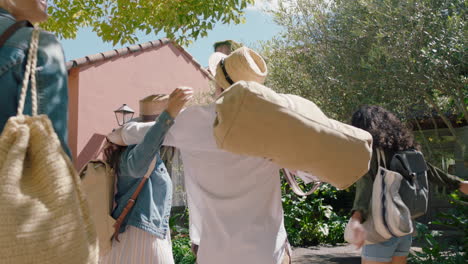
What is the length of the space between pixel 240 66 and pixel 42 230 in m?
1.39

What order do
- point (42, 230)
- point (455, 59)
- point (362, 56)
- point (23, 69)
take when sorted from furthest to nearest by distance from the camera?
point (362, 56)
point (455, 59)
point (23, 69)
point (42, 230)

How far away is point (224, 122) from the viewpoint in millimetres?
1713

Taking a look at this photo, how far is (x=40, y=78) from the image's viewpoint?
1475 millimetres

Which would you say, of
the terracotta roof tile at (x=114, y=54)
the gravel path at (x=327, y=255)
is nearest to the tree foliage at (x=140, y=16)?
the terracotta roof tile at (x=114, y=54)

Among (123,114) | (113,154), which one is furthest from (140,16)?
(113,154)

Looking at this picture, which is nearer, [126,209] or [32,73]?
[32,73]

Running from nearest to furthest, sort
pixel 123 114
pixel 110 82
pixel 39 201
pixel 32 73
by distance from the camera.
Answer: pixel 39 201, pixel 32 73, pixel 123 114, pixel 110 82

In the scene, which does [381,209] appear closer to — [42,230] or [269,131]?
[269,131]

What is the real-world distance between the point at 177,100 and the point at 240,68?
370 mm

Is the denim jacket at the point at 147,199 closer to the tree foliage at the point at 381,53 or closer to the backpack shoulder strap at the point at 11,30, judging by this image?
the backpack shoulder strap at the point at 11,30

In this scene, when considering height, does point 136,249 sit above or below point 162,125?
below

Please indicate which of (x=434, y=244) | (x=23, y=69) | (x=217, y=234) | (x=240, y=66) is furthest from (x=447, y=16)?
(x=23, y=69)

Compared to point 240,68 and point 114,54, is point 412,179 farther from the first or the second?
point 114,54

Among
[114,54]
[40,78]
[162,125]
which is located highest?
[114,54]
